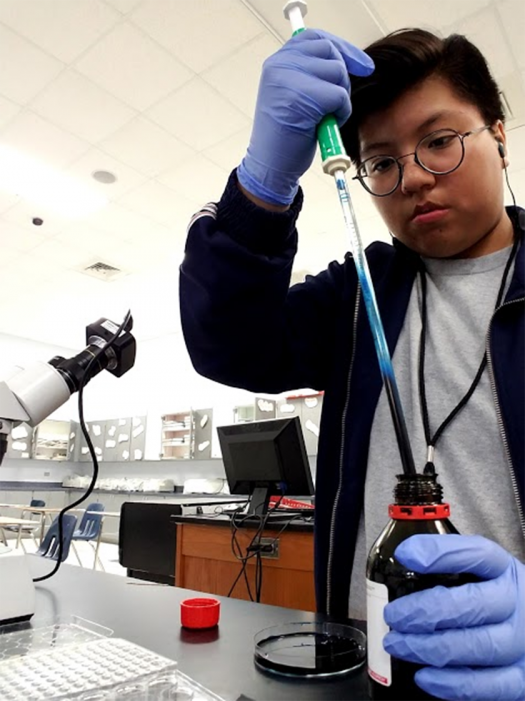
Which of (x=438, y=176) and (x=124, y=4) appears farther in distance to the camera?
(x=124, y=4)

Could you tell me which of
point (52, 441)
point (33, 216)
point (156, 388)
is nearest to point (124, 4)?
point (33, 216)

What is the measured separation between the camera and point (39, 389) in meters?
0.77

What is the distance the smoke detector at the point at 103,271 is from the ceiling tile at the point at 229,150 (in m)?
2.04

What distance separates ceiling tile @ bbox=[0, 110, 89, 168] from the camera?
3.04m

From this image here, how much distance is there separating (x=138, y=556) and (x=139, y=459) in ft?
15.3

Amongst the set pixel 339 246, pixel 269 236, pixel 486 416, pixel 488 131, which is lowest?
pixel 486 416

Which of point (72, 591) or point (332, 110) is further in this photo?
point (72, 591)

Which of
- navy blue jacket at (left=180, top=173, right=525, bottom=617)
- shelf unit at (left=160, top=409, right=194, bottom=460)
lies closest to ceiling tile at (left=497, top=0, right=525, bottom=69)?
navy blue jacket at (left=180, top=173, right=525, bottom=617)

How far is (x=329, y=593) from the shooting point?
778mm

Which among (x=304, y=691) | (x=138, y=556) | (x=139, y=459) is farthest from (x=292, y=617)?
(x=139, y=459)

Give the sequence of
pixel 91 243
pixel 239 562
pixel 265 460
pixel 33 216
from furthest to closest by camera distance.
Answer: pixel 91 243, pixel 33 216, pixel 239 562, pixel 265 460

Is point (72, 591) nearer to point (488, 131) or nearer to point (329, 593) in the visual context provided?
point (329, 593)

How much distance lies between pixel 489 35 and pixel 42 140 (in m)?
2.57

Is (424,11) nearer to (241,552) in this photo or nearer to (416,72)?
(416,72)
